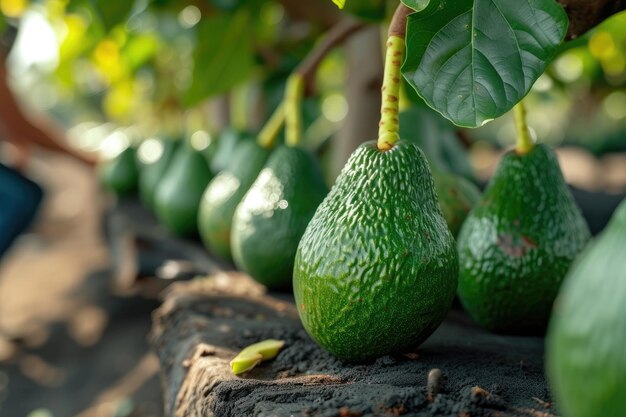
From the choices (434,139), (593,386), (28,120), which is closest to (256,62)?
(434,139)

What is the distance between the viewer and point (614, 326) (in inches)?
19.6

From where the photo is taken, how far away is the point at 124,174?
11.2 feet

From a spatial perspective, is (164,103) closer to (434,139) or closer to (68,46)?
(68,46)

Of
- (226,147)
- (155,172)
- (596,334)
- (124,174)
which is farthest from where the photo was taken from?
(124,174)

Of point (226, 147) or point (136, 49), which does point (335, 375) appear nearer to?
point (226, 147)

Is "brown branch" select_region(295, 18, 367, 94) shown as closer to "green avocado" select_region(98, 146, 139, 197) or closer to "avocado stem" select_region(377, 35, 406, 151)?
"avocado stem" select_region(377, 35, 406, 151)

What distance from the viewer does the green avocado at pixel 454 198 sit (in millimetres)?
1370

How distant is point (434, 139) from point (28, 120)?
3.12m

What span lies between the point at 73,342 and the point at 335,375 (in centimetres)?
249

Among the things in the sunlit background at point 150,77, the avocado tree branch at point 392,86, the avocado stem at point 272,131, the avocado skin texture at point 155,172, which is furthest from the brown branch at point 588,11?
the avocado skin texture at point 155,172

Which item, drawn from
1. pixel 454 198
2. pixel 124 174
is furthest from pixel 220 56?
pixel 124 174

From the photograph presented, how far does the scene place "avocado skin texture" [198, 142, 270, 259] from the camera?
1748 mm

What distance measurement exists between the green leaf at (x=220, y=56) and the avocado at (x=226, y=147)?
0.29 metres

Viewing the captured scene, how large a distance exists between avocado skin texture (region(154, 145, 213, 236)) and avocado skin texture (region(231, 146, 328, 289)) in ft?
2.42
